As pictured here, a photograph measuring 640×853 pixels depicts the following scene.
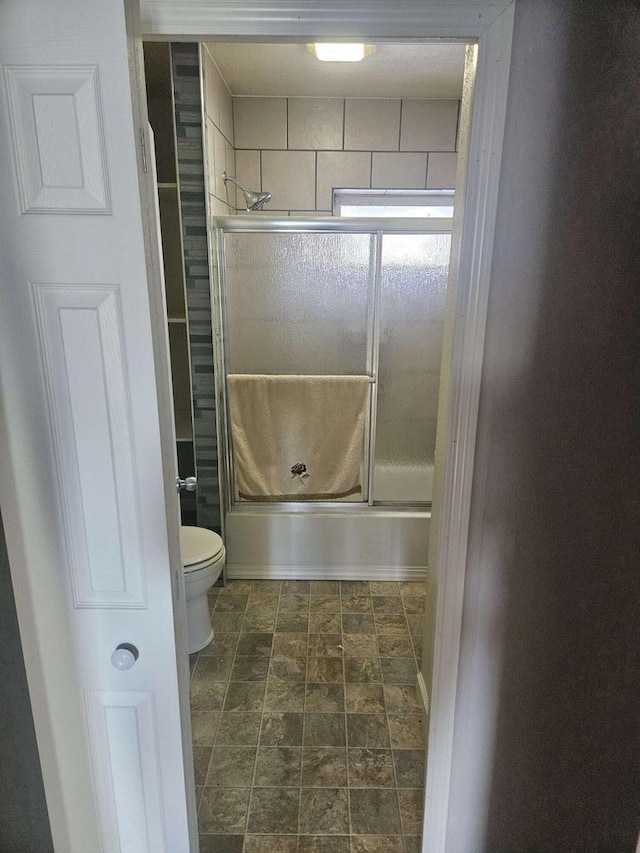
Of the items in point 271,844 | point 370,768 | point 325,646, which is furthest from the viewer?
point 325,646

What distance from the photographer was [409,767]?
1657 millimetres

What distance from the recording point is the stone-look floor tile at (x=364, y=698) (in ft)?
6.16

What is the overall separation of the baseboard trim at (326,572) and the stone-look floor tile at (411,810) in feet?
3.97

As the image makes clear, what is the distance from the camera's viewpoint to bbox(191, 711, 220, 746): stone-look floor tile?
1757mm

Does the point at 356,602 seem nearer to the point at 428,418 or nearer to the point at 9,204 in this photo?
the point at 428,418

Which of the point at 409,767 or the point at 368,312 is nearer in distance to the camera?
the point at 409,767

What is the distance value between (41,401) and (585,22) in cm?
103

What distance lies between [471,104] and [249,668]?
2.07m

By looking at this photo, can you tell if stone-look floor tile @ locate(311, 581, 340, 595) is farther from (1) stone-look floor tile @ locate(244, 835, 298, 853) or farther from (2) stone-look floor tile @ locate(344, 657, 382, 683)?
(1) stone-look floor tile @ locate(244, 835, 298, 853)

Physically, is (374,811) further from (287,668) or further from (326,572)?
(326,572)

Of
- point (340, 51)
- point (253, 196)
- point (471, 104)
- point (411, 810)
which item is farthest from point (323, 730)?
point (340, 51)

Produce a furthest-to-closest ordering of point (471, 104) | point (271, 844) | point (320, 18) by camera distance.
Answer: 1. point (271, 844)
2. point (471, 104)
3. point (320, 18)

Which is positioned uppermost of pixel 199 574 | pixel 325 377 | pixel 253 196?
pixel 253 196

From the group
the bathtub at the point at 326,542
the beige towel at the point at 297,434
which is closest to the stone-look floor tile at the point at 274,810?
the bathtub at the point at 326,542
